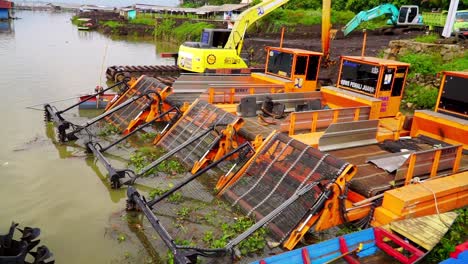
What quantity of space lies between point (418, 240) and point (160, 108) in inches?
304

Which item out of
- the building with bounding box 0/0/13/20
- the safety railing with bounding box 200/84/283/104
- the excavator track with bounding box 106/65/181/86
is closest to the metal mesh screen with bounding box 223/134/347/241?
the safety railing with bounding box 200/84/283/104

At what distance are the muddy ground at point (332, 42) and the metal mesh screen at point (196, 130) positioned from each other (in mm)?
8922

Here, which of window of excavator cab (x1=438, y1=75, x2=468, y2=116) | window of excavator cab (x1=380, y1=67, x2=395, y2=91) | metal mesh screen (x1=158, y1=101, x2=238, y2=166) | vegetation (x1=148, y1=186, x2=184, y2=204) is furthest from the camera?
window of excavator cab (x1=380, y1=67, x2=395, y2=91)

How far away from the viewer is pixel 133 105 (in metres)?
12.0

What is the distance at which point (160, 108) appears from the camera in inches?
449

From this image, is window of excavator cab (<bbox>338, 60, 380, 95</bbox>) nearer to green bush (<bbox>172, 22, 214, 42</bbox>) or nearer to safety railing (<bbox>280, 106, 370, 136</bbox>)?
safety railing (<bbox>280, 106, 370, 136</bbox>)

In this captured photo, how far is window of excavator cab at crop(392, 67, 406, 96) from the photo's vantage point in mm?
10297

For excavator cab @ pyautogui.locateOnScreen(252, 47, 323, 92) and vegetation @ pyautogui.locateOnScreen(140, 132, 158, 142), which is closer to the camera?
vegetation @ pyautogui.locateOnScreen(140, 132, 158, 142)

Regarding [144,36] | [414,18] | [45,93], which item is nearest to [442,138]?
[45,93]

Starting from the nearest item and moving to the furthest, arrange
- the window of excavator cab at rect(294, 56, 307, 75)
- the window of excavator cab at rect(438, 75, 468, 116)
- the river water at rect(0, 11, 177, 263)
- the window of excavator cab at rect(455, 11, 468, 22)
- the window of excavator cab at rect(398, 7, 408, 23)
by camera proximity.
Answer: the river water at rect(0, 11, 177, 263), the window of excavator cab at rect(438, 75, 468, 116), the window of excavator cab at rect(294, 56, 307, 75), the window of excavator cab at rect(455, 11, 468, 22), the window of excavator cab at rect(398, 7, 408, 23)

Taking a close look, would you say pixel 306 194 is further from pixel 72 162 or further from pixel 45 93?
pixel 45 93

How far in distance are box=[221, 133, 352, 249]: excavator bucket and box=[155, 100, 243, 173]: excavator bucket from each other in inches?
45.6

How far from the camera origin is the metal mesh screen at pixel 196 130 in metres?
9.32

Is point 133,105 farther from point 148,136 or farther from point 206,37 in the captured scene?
point 206,37
